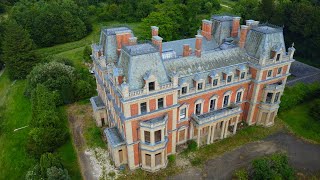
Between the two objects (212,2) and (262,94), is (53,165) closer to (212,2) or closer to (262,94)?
(262,94)

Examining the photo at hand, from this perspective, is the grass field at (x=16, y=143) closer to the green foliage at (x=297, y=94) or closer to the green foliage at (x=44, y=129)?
the green foliage at (x=44, y=129)

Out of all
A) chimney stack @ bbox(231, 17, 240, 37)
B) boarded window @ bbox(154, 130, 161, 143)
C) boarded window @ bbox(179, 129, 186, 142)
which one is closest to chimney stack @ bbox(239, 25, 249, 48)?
chimney stack @ bbox(231, 17, 240, 37)

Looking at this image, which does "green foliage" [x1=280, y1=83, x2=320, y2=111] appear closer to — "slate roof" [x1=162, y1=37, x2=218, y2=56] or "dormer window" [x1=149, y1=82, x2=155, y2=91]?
"slate roof" [x1=162, y1=37, x2=218, y2=56]

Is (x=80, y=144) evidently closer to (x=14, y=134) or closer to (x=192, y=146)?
(x=14, y=134)

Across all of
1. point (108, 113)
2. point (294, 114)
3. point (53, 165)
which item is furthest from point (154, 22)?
point (53, 165)

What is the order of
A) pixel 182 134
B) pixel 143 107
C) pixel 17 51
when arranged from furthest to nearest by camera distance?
pixel 17 51 < pixel 182 134 < pixel 143 107

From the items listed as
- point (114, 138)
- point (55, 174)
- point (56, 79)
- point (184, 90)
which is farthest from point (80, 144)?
point (184, 90)
